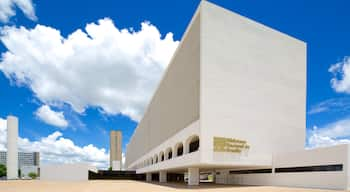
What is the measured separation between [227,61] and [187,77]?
5.90 m

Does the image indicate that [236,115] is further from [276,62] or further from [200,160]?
[276,62]

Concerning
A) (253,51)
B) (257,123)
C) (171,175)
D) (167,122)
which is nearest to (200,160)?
(257,123)

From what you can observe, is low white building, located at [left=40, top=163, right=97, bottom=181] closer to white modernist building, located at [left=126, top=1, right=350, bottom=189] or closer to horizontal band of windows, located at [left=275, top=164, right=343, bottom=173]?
white modernist building, located at [left=126, top=1, right=350, bottom=189]

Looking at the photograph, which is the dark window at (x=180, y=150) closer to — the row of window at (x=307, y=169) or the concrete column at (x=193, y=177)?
the concrete column at (x=193, y=177)

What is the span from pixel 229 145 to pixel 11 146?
170 feet

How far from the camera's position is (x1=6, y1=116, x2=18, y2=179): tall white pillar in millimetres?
56094

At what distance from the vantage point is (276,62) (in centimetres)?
3238

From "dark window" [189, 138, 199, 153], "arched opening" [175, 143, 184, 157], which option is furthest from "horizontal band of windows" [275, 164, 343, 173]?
"arched opening" [175, 143, 184, 157]

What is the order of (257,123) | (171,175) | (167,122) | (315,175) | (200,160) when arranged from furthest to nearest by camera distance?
(171,175) < (167,122) < (257,123) < (200,160) < (315,175)

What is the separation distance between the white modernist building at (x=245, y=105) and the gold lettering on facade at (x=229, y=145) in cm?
10

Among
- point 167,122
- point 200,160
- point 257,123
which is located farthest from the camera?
point 167,122

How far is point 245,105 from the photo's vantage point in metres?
29.4

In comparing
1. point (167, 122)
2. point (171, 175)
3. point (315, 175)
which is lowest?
point (171, 175)

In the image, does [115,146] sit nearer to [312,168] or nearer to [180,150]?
[180,150]
